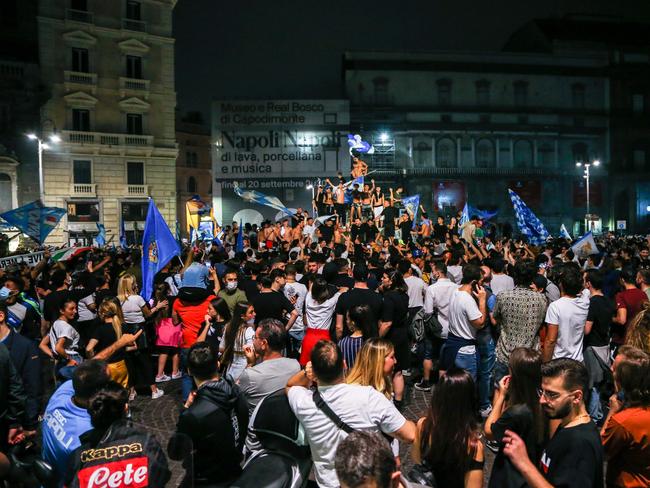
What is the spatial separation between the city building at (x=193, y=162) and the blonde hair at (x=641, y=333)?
4943cm

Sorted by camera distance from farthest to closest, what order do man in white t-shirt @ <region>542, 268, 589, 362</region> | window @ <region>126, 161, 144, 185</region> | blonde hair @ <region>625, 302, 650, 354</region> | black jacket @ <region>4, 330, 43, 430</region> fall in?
1. window @ <region>126, 161, 144, 185</region>
2. man in white t-shirt @ <region>542, 268, 589, 362</region>
3. black jacket @ <region>4, 330, 43, 430</region>
4. blonde hair @ <region>625, 302, 650, 354</region>

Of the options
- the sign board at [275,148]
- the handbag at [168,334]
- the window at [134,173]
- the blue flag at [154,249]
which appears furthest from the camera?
the sign board at [275,148]

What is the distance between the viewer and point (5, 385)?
4441 millimetres

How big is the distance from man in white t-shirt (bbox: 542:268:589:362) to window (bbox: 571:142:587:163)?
4893 centimetres

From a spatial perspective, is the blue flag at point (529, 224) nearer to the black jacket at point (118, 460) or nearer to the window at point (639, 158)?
the black jacket at point (118, 460)

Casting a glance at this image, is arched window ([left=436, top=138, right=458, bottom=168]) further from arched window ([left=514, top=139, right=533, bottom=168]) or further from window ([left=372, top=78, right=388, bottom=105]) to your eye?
window ([left=372, top=78, right=388, bottom=105])

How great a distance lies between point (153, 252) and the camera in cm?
812

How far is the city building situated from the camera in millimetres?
52625

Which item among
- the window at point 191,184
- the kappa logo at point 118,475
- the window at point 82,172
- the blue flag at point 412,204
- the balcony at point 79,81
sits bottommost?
the kappa logo at point 118,475

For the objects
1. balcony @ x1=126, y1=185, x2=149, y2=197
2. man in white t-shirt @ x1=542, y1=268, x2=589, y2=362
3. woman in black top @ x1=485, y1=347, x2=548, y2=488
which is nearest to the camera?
woman in black top @ x1=485, y1=347, x2=548, y2=488

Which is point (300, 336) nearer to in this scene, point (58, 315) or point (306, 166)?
point (58, 315)

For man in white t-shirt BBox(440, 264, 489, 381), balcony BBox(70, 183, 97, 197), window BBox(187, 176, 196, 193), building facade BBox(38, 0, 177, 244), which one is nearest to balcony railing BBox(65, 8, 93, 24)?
building facade BBox(38, 0, 177, 244)

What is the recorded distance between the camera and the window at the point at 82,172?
110 feet

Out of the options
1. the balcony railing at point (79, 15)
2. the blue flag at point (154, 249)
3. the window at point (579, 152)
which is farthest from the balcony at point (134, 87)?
the window at point (579, 152)
